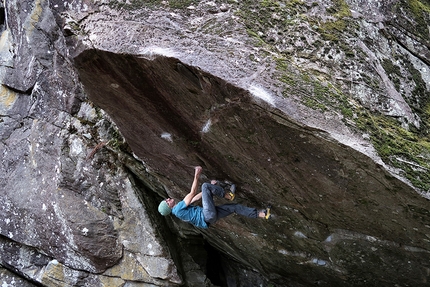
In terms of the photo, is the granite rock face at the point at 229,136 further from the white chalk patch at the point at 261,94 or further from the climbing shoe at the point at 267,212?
the climbing shoe at the point at 267,212

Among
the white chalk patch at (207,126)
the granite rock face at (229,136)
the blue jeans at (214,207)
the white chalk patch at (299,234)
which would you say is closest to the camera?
the granite rock face at (229,136)

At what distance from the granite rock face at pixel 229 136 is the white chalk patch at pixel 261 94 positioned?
17 mm

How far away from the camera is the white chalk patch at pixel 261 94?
581 cm

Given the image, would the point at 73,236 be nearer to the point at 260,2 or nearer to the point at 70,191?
the point at 70,191

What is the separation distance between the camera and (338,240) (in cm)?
772

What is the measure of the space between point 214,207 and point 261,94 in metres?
2.53

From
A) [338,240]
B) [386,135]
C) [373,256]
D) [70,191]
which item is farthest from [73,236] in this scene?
[386,135]

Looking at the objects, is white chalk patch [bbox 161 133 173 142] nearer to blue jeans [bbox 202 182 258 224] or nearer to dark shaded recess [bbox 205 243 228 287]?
blue jeans [bbox 202 182 258 224]

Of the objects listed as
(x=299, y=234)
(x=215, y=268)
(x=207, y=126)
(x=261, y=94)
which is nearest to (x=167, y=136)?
(x=207, y=126)

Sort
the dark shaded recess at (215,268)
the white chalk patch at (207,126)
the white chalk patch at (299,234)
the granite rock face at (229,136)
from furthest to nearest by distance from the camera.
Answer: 1. the dark shaded recess at (215,268)
2. the white chalk patch at (299,234)
3. the white chalk patch at (207,126)
4. the granite rock face at (229,136)

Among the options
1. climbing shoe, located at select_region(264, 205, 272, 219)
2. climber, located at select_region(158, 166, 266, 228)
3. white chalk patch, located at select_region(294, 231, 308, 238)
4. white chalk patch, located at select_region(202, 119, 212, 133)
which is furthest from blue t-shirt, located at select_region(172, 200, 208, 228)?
white chalk patch, located at select_region(294, 231, 308, 238)

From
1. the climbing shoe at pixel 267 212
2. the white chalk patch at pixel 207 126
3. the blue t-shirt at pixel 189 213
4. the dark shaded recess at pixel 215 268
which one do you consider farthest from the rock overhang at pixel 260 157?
the dark shaded recess at pixel 215 268

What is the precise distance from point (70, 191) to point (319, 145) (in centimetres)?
604

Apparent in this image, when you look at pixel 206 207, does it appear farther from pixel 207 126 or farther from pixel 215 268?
pixel 215 268
